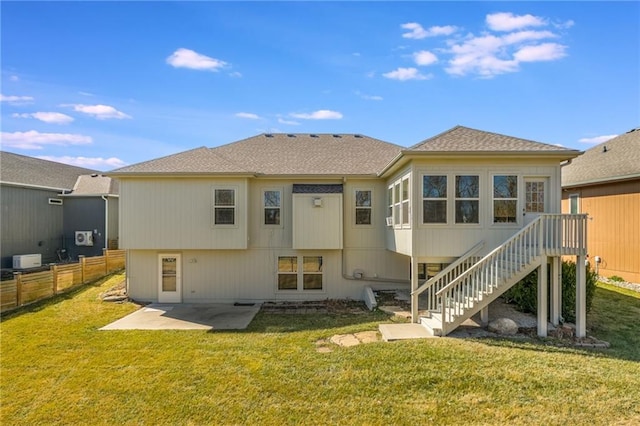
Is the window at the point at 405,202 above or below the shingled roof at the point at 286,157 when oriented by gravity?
below

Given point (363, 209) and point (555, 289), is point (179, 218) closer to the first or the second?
point (363, 209)

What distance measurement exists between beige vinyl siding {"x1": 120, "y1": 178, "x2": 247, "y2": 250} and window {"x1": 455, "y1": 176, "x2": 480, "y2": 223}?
253 inches

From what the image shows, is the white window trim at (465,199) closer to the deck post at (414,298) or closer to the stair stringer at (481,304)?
the deck post at (414,298)

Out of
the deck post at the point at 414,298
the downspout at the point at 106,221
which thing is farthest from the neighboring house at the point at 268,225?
the downspout at the point at 106,221

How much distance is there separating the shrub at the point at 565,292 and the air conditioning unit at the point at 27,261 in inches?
812

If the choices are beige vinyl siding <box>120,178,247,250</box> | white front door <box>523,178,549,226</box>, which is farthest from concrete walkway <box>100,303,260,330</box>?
white front door <box>523,178,549,226</box>

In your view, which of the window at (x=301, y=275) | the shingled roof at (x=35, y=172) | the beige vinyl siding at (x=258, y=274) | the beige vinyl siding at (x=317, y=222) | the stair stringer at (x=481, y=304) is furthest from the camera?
the shingled roof at (x=35, y=172)

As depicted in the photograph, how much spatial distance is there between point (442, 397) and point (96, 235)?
19.2 metres

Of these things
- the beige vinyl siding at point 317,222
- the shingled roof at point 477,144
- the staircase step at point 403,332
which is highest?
the shingled roof at point 477,144

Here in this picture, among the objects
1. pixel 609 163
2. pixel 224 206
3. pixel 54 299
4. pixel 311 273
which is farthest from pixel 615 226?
pixel 54 299

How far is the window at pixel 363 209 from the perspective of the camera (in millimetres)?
11211

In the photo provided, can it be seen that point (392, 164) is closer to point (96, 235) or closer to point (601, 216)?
point (601, 216)

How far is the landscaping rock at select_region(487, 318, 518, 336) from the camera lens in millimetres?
7105

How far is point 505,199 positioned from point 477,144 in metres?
1.55
